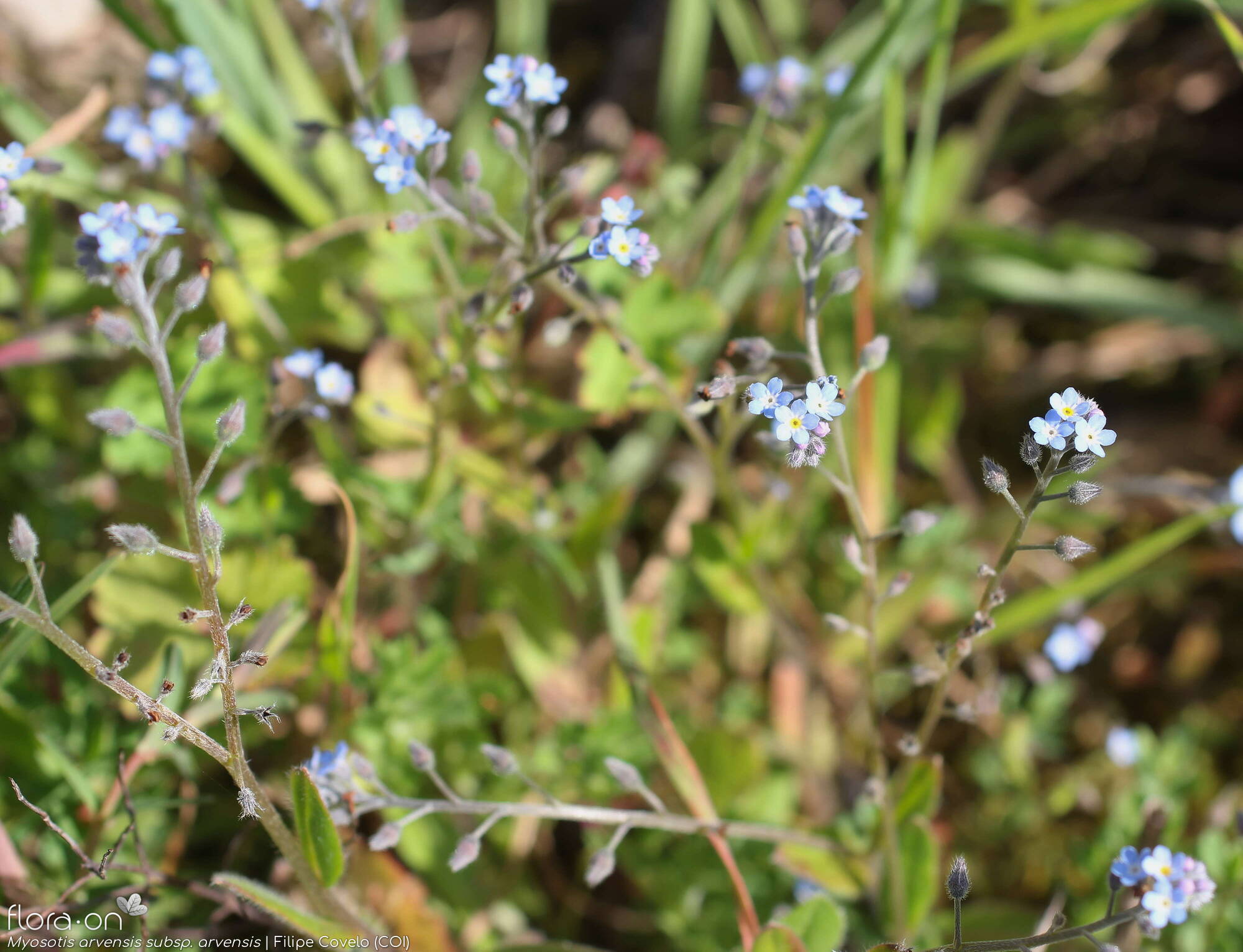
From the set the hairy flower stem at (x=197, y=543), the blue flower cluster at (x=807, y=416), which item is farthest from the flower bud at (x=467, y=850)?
the blue flower cluster at (x=807, y=416)

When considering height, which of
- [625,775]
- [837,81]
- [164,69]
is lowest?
[625,775]

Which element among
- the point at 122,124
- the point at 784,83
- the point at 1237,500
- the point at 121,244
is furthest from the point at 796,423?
the point at 122,124

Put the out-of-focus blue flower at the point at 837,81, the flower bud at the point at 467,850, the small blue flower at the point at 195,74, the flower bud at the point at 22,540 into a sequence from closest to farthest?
1. the flower bud at the point at 22,540
2. the flower bud at the point at 467,850
3. the small blue flower at the point at 195,74
4. the out-of-focus blue flower at the point at 837,81

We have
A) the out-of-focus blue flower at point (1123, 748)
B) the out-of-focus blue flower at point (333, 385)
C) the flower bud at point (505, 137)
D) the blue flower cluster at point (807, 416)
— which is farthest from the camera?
the out-of-focus blue flower at point (1123, 748)

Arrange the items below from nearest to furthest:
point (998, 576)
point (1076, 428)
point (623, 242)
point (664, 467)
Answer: point (1076, 428), point (998, 576), point (623, 242), point (664, 467)

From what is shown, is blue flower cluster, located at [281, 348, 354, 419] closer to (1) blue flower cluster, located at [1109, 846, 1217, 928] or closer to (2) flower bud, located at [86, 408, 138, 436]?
(2) flower bud, located at [86, 408, 138, 436]

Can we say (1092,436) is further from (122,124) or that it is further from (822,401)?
(122,124)

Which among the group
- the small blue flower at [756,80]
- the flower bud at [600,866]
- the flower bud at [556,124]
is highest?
the flower bud at [556,124]

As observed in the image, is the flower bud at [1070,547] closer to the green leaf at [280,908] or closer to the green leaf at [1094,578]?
the green leaf at [1094,578]
